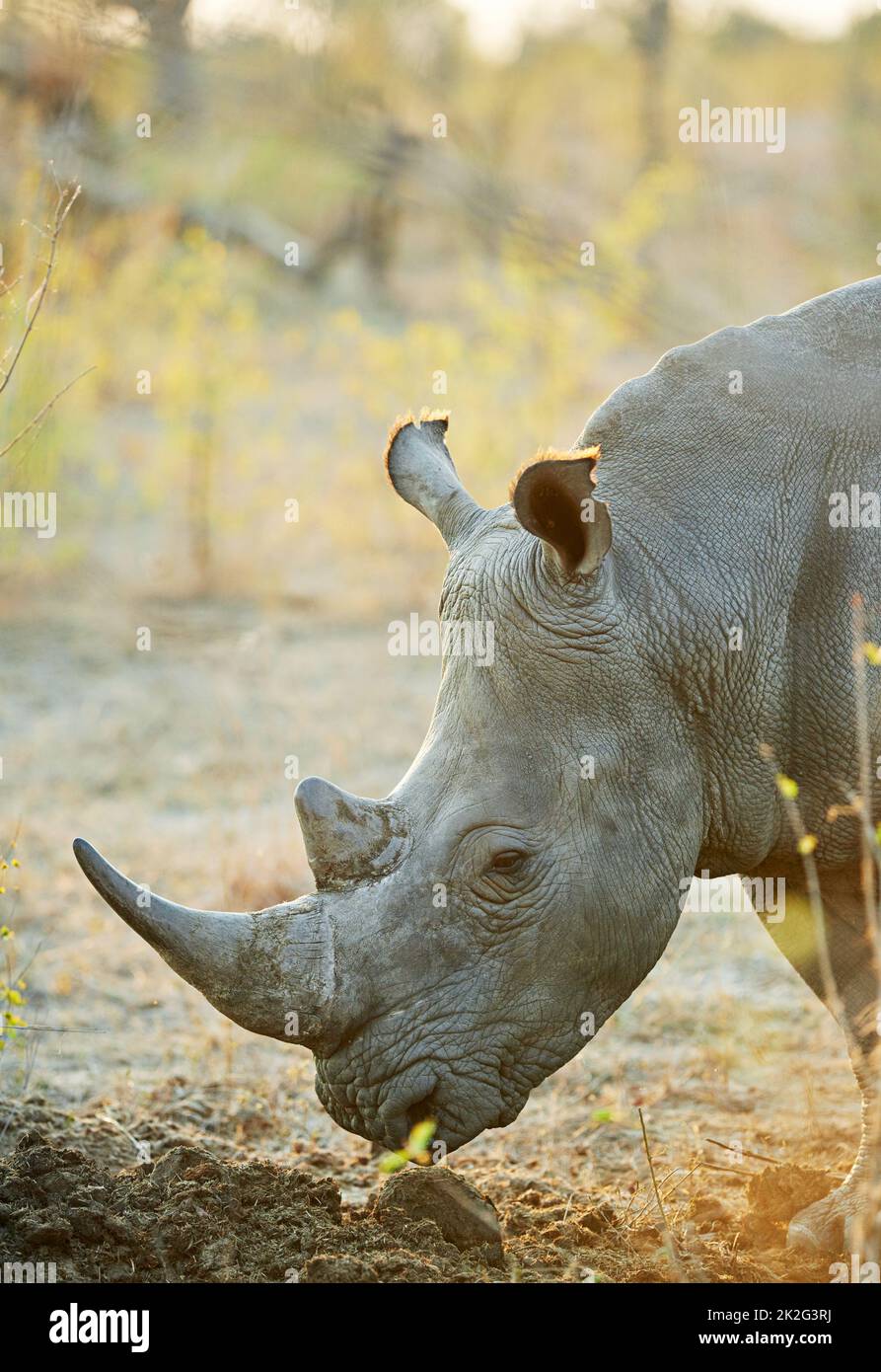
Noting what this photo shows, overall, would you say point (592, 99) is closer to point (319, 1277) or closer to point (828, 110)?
point (828, 110)

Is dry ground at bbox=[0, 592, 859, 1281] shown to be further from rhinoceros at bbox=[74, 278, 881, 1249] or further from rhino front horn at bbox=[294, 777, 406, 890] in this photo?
rhino front horn at bbox=[294, 777, 406, 890]

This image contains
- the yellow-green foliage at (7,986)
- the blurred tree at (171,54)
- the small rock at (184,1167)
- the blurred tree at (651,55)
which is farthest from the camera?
the blurred tree at (651,55)

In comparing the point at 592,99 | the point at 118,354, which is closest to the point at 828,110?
the point at 592,99

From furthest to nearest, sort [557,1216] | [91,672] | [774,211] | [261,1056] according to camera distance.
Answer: [774,211]
[91,672]
[261,1056]
[557,1216]

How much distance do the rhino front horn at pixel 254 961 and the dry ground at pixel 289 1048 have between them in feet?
2.09

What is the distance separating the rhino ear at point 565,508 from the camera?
408 cm

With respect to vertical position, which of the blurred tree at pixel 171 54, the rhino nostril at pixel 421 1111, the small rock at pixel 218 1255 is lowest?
the small rock at pixel 218 1255

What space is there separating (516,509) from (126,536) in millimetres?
11275

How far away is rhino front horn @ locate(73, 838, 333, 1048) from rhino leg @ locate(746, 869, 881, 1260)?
1.52 metres

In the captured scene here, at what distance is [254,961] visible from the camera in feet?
13.6

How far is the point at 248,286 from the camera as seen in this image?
2094cm

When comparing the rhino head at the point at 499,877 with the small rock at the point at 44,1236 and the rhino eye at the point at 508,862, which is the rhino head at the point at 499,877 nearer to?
the rhino eye at the point at 508,862

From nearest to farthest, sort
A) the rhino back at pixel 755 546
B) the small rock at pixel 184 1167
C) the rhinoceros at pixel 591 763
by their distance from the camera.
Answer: the rhinoceros at pixel 591 763 → the rhino back at pixel 755 546 → the small rock at pixel 184 1167

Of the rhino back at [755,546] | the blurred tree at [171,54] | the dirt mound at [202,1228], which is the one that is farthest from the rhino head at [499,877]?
the blurred tree at [171,54]
